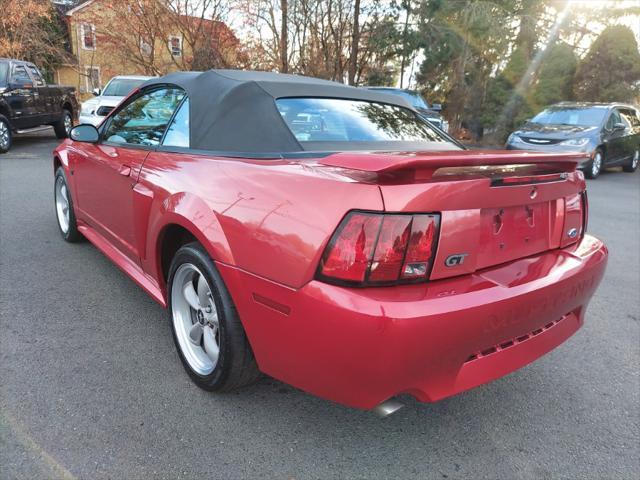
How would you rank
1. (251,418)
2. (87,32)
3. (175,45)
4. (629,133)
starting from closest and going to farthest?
(251,418)
(629,133)
(175,45)
(87,32)

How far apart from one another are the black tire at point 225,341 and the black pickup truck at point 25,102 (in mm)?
10155

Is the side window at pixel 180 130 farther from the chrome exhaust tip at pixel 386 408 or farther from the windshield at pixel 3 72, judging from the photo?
the windshield at pixel 3 72

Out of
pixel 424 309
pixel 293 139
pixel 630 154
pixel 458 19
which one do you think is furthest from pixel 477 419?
pixel 458 19

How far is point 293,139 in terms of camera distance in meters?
2.15

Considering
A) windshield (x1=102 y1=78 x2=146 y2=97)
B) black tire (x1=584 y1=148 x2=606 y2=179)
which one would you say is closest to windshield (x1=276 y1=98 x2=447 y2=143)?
black tire (x1=584 y1=148 x2=606 y2=179)

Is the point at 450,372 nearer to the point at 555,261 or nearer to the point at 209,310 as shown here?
the point at 555,261

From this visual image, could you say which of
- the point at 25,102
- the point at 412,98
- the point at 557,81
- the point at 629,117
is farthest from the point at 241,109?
the point at 557,81

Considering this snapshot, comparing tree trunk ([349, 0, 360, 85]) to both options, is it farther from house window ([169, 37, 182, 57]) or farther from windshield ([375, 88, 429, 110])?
house window ([169, 37, 182, 57])

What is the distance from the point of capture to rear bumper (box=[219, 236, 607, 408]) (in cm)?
150

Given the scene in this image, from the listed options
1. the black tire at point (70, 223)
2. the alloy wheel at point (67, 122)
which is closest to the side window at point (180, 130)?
the black tire at point (70, 223)

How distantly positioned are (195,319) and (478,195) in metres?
1.52

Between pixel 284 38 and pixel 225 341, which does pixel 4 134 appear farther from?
pixel 284 38

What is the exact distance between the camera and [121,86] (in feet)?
38.9

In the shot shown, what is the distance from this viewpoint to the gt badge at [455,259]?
64.7 inches
